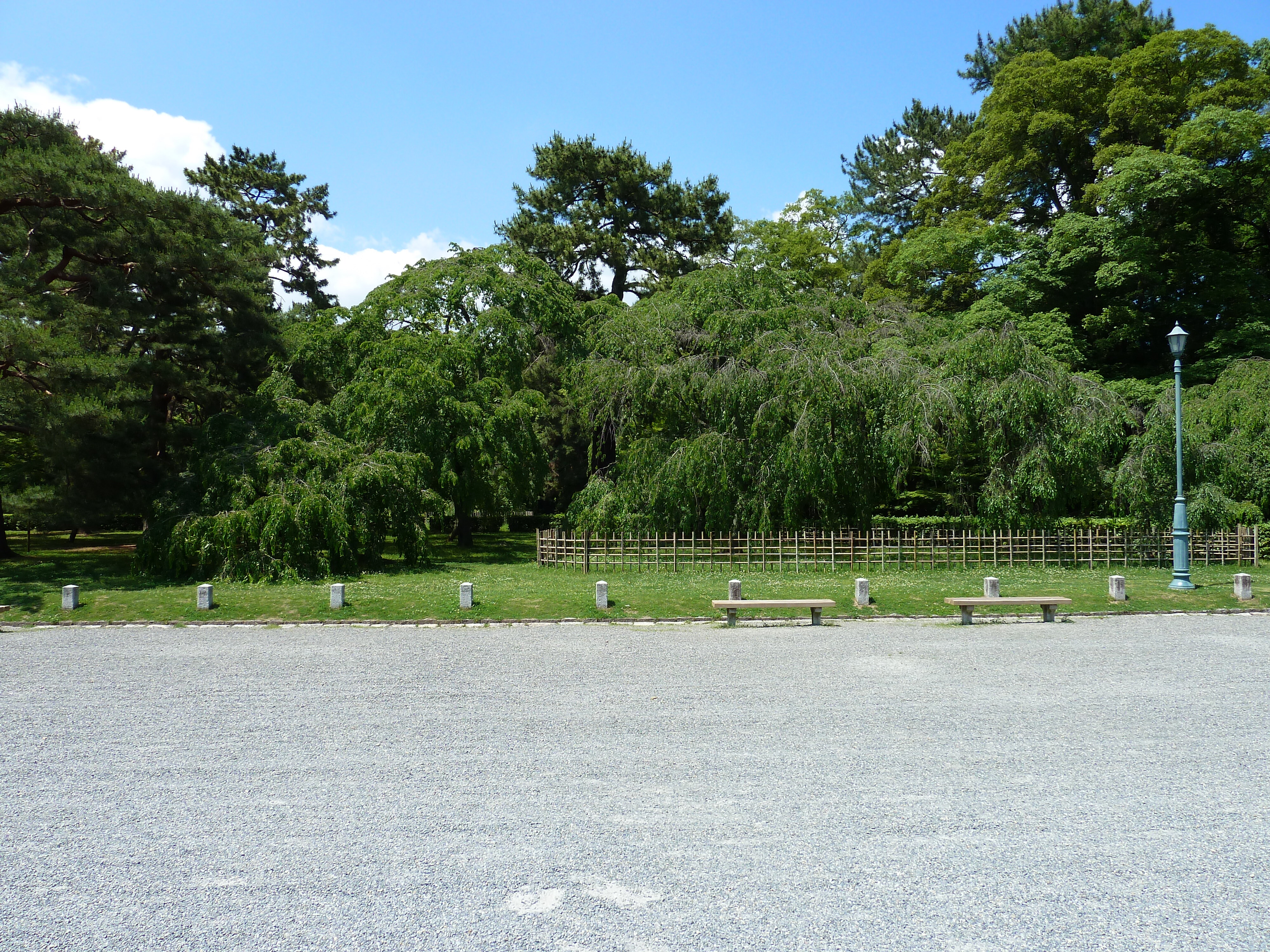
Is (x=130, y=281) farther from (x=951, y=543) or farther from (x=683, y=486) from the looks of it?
(x=951, y=543)

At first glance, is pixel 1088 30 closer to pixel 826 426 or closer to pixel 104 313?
pixel 826 426

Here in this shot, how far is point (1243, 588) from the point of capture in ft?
46.4

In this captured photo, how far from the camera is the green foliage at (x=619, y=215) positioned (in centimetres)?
3797

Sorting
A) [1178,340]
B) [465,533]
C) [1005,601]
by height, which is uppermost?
[1178,340]

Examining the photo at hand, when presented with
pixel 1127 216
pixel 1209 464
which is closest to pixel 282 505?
pixel 1209 464

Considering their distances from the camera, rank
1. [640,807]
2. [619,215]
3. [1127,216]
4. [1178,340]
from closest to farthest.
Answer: [640,807], [1178,340], [1127,216], [619,215]

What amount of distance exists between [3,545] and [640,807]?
26.8 metres

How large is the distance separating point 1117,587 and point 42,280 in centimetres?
2536

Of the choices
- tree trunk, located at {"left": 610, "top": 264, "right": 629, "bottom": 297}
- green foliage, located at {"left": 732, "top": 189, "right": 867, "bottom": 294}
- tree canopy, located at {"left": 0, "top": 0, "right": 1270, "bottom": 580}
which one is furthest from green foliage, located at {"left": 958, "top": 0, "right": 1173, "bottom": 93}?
tree trunk, located at {"left": 610, "top": 264, "right": 629, "bottom": 297}

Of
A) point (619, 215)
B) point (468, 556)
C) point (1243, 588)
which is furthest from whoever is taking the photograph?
point (619, 215)

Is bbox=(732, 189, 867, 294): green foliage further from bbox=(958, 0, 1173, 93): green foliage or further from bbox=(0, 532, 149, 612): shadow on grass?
bbox=(0, 532, 149, 612): shadow on grass

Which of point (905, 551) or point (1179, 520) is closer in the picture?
point (1179, 520)

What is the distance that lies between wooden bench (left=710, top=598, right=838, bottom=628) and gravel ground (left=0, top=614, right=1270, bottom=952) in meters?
3.47

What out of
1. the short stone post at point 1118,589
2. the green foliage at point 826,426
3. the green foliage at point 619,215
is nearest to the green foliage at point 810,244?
the green foliage at point 619,215
